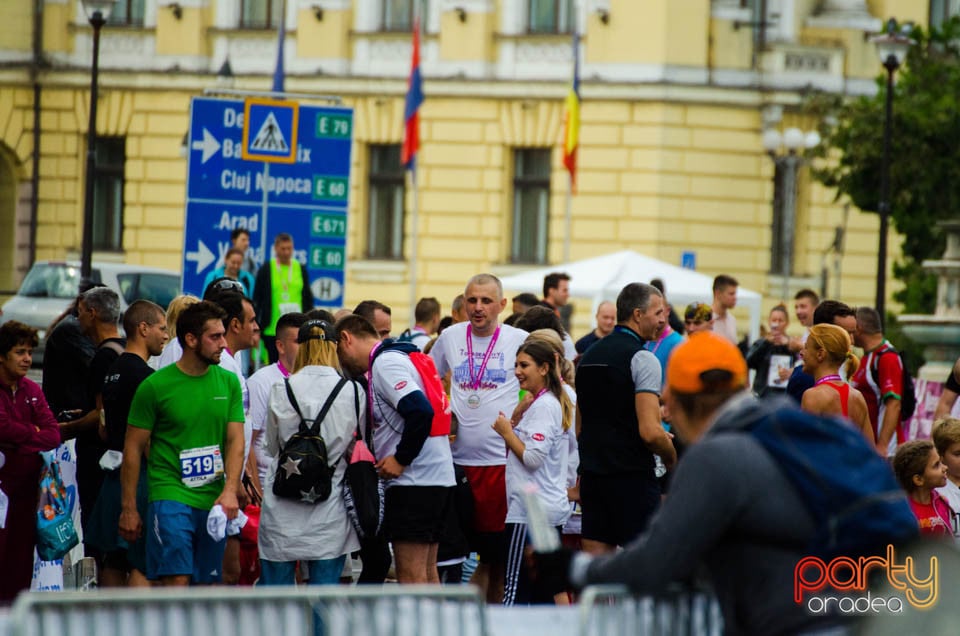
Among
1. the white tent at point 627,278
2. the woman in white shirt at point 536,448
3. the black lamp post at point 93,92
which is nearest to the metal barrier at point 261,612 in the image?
the woman in white shirt at point 536,448

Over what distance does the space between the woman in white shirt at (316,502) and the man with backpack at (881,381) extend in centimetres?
543

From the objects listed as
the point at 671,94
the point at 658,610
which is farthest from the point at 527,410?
the point at 671,94

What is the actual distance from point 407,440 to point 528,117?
2468 centimetres

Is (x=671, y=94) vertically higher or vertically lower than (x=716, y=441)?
higher

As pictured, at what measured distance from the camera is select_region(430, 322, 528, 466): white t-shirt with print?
36.4ft

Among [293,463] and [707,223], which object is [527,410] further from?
[707,223]

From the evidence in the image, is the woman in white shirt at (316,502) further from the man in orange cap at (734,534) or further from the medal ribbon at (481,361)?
the man in orange cap at (734,534)

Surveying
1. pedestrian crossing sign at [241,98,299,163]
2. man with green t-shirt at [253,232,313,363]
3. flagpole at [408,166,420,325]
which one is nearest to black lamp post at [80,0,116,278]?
pedestrian crossing sign at [241,98,299,163]

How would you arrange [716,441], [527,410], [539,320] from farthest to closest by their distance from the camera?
1. [539,320]
2. [527,410]
3. [716,441]

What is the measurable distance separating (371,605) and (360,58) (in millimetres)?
30062

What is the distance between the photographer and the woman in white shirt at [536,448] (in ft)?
34.1

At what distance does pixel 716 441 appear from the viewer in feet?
16.5

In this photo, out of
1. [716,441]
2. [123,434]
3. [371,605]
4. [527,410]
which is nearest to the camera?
[716,441]

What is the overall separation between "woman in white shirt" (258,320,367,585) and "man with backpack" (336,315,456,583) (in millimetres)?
455
